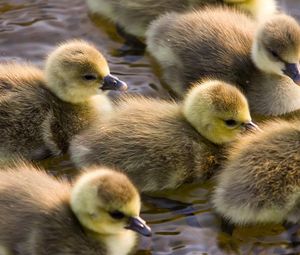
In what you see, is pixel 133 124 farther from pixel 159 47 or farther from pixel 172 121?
pixel 159 47

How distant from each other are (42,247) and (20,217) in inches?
4.6

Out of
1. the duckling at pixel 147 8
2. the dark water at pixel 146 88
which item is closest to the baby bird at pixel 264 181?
the dark water at pixel 146 88

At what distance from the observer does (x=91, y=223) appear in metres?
2.76

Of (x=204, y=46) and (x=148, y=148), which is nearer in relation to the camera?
(x=148, y=148)

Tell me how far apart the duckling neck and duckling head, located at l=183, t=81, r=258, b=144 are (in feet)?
1.60

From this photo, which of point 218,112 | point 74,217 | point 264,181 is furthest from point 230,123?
point 74,217

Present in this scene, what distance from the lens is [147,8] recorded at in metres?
3.87

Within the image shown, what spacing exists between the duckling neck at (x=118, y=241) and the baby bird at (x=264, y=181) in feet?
1.05

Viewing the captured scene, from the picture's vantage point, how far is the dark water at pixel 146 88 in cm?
302

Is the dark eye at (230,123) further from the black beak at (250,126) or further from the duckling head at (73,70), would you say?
the duckling head at (73,70)

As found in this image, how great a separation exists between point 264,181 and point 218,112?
34 centimetres

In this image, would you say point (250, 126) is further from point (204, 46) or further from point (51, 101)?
point (51, 101)

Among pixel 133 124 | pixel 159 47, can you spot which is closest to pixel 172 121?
pixel 133 124

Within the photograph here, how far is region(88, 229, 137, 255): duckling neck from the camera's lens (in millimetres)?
2787
